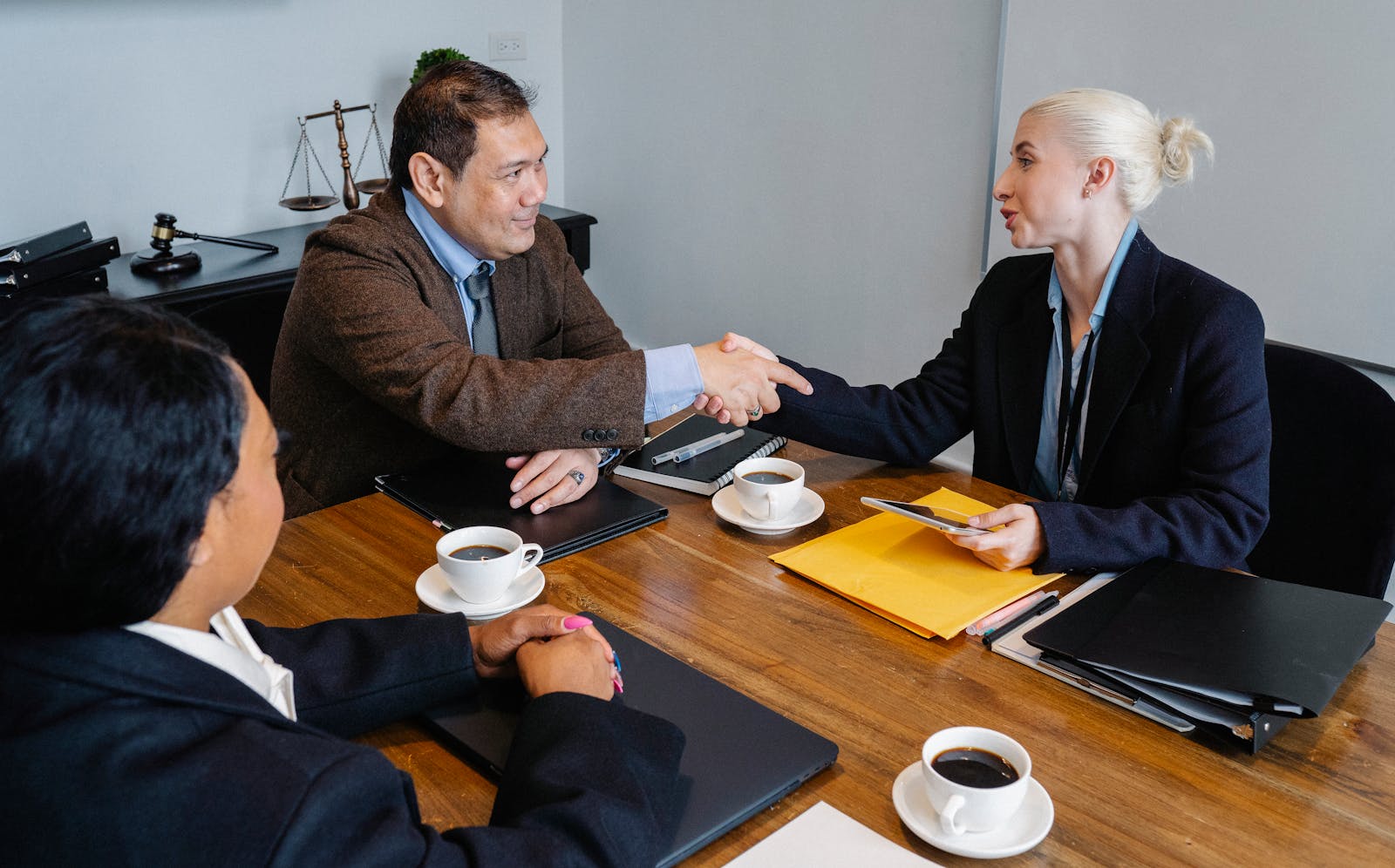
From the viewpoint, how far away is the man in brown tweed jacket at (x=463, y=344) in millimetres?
1631

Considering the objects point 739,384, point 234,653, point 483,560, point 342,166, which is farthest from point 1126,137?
point 342,166

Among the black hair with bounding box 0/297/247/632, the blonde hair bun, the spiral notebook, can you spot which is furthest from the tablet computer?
the black hair with bounding box 0/297/247/632

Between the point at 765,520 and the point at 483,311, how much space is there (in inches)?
29.2

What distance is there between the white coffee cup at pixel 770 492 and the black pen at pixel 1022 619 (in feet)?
1.12

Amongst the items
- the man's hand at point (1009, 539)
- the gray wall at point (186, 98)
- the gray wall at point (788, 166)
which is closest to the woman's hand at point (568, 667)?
the man's hand at point (1009, 539)

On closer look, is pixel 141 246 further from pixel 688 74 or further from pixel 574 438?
pixel 574 438

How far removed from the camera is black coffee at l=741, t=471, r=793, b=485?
1.57 m

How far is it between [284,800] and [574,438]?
94 cm

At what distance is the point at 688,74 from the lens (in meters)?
3.73

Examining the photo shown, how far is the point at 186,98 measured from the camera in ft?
10.4

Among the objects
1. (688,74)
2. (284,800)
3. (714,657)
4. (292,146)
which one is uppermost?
(688,74)

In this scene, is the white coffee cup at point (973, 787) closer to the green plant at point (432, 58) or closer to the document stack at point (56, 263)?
the document stack at point (56, 263)

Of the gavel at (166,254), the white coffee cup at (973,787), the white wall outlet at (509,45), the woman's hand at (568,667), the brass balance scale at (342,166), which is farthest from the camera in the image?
the white wall outlet at (509,45)

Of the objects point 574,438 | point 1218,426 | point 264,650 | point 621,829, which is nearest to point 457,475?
point 574,438
